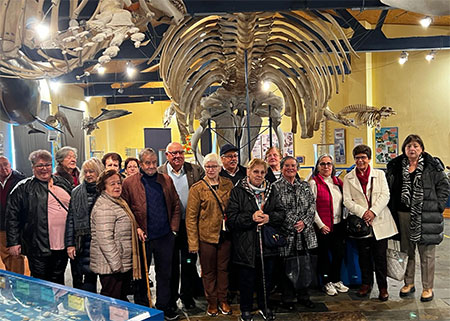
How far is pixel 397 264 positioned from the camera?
3.83 metres

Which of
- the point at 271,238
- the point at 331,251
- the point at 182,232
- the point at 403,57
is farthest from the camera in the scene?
the point at 403,57

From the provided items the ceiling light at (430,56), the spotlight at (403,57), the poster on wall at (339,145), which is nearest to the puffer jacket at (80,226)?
the poster on wall at (339,145)

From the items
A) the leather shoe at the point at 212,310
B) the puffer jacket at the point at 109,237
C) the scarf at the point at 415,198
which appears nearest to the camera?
the puffer jacket at the point at 109,237

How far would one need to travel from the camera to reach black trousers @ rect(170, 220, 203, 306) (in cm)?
374

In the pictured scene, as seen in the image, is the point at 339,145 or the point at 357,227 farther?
the point at 339,145

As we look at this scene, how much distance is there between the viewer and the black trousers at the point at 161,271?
3.51 meters

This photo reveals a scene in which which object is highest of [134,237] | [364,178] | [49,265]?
[364,178]

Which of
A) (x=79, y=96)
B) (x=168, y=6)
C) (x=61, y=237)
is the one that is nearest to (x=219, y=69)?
(x=61, y=237)

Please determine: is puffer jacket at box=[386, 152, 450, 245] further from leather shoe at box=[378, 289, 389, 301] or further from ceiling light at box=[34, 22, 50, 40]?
ceiling light at box=[34, 22, 50, 40]

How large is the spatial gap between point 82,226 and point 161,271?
80 cm

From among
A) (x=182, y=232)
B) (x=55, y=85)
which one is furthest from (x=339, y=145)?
(x=55, y=85)

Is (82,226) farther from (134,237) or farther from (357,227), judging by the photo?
(357,227)

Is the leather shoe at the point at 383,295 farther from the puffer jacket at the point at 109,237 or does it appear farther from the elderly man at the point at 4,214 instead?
the elderly man at the point at 4,214

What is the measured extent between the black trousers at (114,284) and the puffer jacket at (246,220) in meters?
0.91
